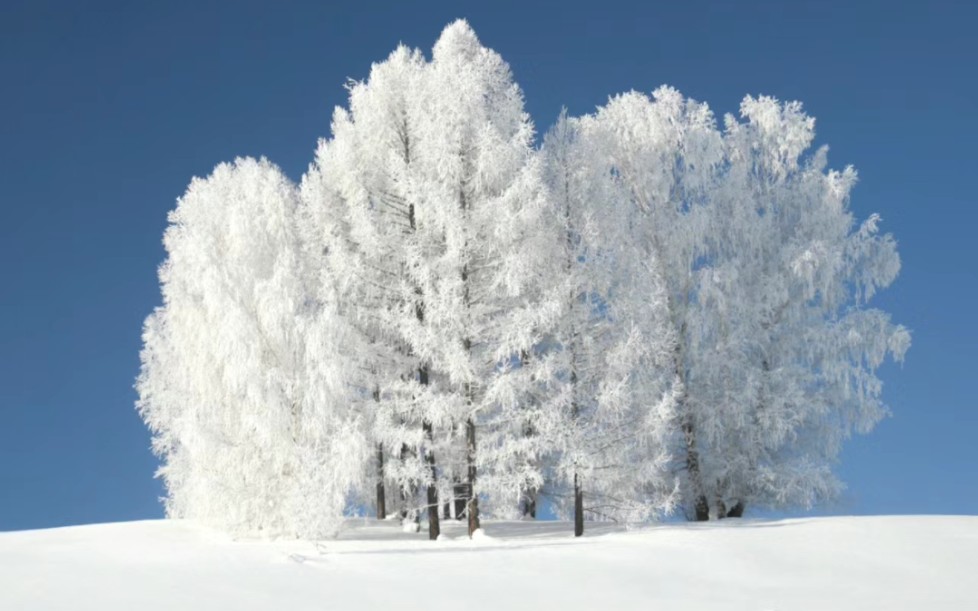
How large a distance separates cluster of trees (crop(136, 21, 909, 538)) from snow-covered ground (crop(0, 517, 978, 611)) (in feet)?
4.66

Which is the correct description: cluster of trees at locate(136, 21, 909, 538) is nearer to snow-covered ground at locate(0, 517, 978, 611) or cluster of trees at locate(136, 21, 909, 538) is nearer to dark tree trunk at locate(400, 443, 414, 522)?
dark tree trunk at locate(400, 443, 414, 522)

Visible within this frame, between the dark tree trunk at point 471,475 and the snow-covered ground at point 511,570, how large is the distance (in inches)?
22.0

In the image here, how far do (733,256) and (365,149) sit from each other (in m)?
9.54

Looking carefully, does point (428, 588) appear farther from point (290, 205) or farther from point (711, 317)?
point (711, 317)

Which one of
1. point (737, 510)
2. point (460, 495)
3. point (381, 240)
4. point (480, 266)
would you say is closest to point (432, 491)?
point (460, 495)

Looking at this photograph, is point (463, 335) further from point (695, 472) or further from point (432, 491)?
point (695, 472)

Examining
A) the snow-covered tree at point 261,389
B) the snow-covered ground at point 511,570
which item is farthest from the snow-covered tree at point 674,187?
the snow-covered tree at point 261,389

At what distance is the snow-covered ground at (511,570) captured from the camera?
14.0 m

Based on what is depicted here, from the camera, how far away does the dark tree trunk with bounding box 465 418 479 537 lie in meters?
19.2

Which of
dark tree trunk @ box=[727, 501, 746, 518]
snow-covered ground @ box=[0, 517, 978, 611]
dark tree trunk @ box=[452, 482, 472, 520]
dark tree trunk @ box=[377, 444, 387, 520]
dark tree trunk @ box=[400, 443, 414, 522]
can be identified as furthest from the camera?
dark tree trunk @ box=[727, 501, 746, 518]

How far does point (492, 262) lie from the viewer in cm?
1892

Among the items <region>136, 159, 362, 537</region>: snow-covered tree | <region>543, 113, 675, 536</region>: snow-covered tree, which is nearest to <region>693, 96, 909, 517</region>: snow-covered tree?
<region>543, 113, 675, 536</region>: snow-covered tree

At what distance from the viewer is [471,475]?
63.6ft

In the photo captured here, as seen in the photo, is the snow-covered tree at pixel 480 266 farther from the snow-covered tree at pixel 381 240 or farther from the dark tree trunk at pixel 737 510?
the dark tree trunk at pixel 737 510
